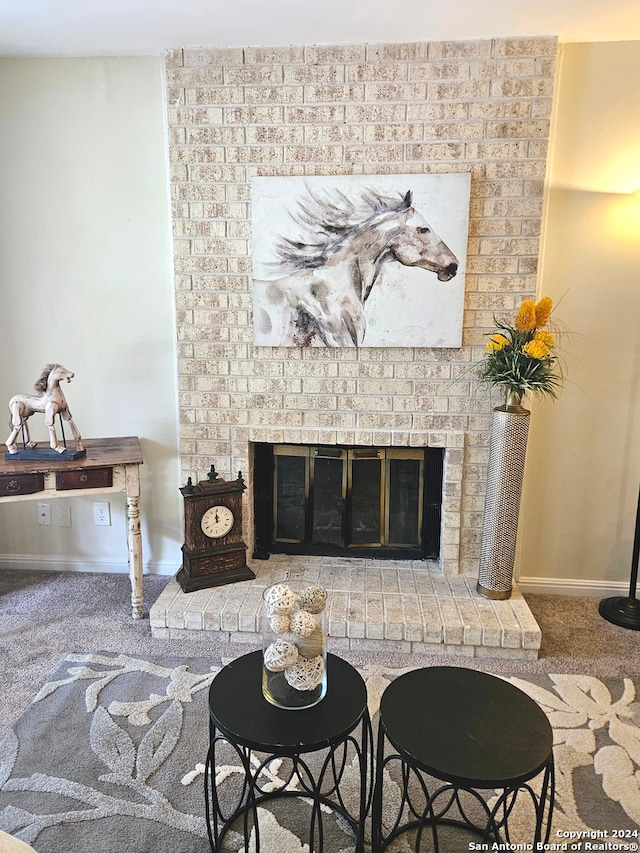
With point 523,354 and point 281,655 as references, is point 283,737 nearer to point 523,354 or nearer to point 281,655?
point 281,655

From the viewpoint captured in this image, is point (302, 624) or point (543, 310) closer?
point (302, 624)

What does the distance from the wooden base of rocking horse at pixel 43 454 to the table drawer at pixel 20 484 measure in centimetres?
11

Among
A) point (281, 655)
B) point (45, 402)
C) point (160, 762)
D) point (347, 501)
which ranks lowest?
point (160, 762)

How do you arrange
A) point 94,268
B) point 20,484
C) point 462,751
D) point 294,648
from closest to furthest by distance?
point 462,751 → point 294,648 → point 20,484 → point 94,268

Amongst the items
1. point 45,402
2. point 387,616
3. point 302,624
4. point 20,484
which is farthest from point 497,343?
point 20,484

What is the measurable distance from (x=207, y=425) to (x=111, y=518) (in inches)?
30.0

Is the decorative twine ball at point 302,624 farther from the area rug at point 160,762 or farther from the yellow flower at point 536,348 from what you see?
the yellow flower at point 536,348

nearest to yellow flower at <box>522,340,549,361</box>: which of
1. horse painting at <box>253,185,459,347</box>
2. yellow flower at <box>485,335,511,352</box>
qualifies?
yellow flower at <box>485,335,511,352</box>

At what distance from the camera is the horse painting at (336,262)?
281 centimetres

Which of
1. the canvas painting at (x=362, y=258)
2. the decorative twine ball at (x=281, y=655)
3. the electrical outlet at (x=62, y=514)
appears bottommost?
the electrical outlet at (x=62, y=514)

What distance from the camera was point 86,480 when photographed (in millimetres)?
2719

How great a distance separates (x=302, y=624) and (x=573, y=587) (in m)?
2.11

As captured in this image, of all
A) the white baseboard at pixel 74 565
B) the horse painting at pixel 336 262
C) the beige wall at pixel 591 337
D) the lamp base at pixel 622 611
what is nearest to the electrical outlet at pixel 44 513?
the white baseboard at pixel 74 565

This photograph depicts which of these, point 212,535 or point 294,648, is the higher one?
point 294,648
